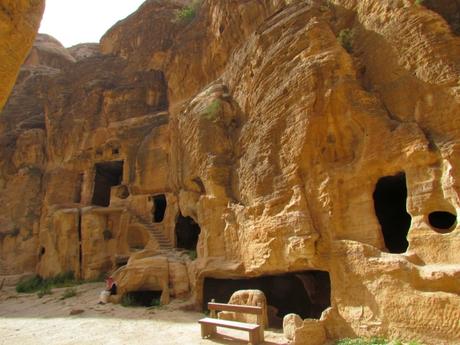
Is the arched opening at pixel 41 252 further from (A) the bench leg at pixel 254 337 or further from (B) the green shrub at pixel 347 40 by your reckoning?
(B) the green shrub at pixel 347 40

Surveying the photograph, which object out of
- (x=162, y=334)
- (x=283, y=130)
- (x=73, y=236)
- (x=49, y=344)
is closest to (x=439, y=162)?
(x=283, y=130)

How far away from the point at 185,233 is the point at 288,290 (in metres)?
6.57

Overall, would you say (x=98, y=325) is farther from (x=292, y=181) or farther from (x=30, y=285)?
(x=30, y=285)

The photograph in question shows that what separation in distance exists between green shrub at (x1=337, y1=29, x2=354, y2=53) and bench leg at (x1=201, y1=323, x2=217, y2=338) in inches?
274

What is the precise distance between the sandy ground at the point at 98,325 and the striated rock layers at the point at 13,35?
5792 mm

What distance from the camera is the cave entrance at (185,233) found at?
15.6 m

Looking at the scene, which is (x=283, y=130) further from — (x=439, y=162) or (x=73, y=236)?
(x=73, y=236)

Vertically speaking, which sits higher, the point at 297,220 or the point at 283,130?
the point at 283,130

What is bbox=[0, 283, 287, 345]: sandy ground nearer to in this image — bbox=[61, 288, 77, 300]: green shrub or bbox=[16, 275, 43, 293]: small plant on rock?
bbox=[61, 288, 77, 300]: green shrub

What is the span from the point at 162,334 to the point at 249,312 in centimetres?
203

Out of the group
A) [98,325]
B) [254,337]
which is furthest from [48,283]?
[254,337]

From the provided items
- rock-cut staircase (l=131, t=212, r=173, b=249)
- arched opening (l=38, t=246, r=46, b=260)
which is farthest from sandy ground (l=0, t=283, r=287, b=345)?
arched opening (l=38, t=246, r=46, b=260)

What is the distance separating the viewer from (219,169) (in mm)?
10789

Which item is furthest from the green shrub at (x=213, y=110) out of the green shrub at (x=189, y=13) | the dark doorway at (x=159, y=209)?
the green shrub at (x=189, y=13)
